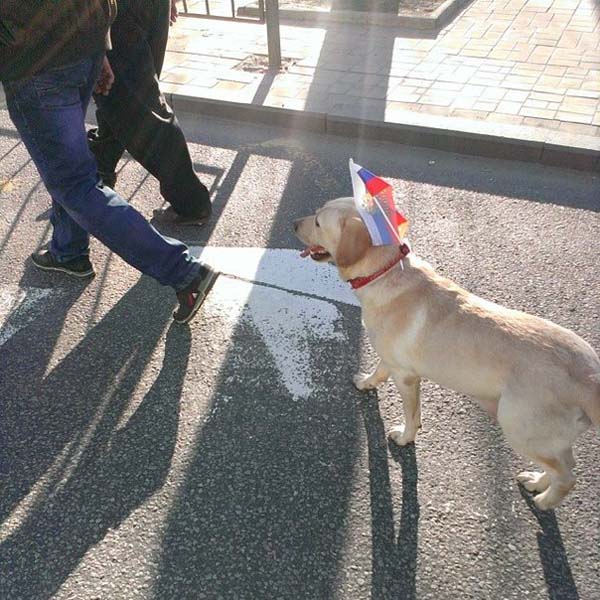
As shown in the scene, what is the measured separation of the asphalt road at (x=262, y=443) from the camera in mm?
2090

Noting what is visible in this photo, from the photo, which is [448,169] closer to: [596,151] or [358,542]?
[596,151]

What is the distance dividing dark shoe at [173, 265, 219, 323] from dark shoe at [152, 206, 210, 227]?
39.5 inches

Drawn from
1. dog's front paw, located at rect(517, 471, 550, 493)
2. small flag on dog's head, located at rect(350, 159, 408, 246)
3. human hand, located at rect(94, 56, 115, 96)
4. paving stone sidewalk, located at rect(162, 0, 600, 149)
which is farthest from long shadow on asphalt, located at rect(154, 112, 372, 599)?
paving stone sidewalk, located at rect(162, 0, 600, 149)

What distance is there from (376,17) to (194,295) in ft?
20.0

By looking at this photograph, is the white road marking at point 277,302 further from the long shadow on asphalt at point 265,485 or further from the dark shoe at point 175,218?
the dark shoe at point 175,218

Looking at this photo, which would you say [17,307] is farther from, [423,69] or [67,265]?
[423,69]

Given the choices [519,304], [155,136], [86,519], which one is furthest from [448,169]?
[86,519]

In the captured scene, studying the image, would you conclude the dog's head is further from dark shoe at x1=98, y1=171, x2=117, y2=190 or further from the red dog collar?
dark shoe at x1=98, y1=171, x2=117, y2=190

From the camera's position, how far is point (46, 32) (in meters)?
2.33

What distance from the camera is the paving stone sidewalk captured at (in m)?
5.25

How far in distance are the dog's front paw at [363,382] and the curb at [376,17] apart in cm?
612

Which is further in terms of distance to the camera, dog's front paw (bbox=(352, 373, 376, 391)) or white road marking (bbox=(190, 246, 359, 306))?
white road marking (bbox=(190, 246, 359, 306))

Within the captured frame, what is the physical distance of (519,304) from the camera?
3.26 metres

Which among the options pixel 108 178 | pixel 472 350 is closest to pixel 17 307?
pixel 108 178
